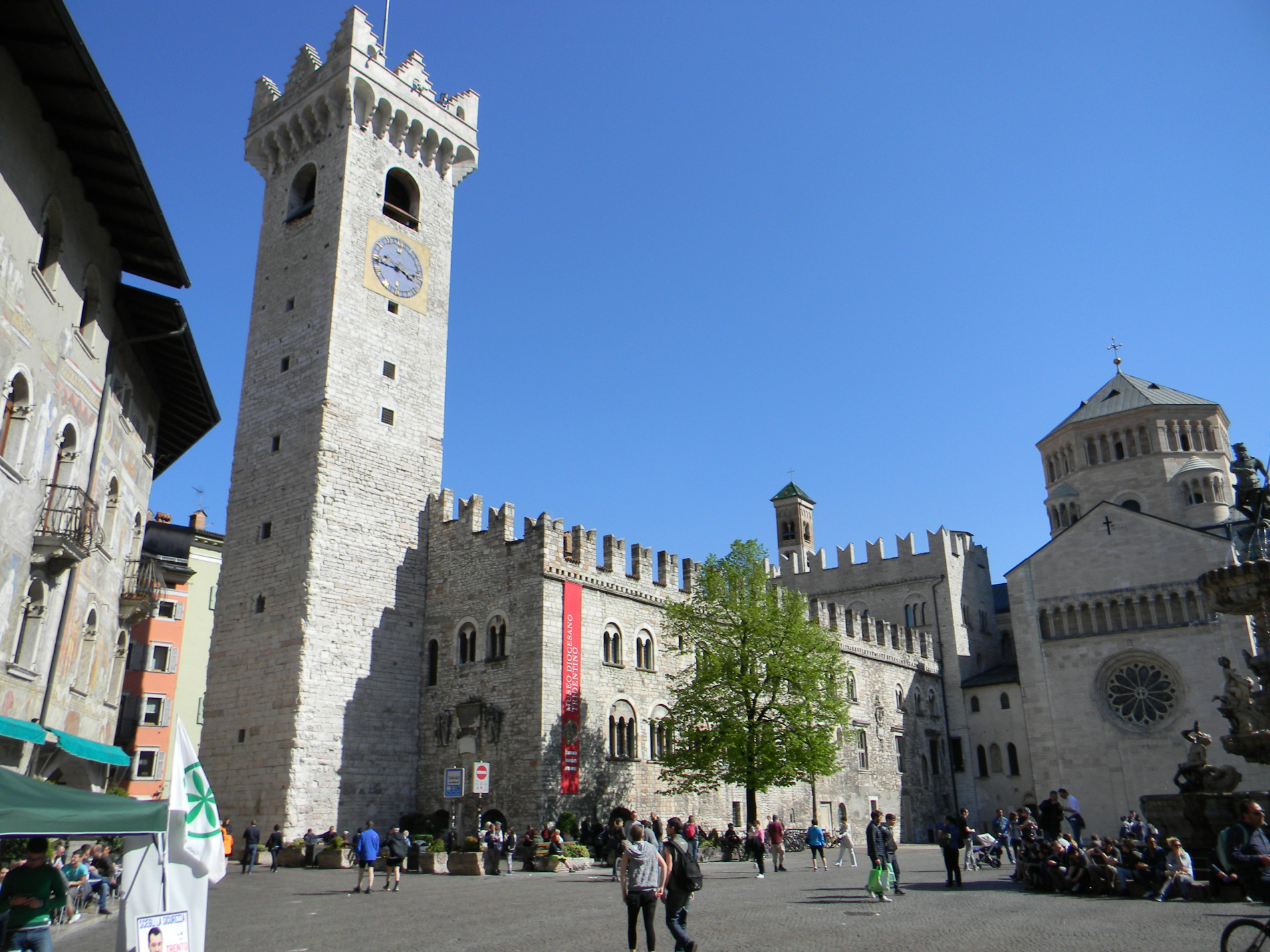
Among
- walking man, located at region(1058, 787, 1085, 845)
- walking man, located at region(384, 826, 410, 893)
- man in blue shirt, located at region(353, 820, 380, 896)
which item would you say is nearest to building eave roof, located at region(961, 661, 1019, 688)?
walking man, located at region(1058, 787, 1085, 845)

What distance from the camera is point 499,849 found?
23562 mm

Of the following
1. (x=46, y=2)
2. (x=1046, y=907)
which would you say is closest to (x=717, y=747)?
(x=1046, y=907)

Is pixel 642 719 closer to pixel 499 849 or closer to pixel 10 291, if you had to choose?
pixel 499 849

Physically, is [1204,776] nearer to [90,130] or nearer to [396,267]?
[90,130]

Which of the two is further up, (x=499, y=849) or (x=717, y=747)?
(x=717, y=747)

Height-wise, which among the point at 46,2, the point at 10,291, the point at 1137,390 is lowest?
the point at 10,291

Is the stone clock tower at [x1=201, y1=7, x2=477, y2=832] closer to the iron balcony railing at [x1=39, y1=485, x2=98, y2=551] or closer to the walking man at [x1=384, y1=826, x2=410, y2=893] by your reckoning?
the walking man at [x1=384, y1=826, x2=410, y2=893]

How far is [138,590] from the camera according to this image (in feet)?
69.6

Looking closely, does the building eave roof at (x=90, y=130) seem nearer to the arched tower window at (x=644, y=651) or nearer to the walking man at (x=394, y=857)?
the walking man at (x=394, y=857)

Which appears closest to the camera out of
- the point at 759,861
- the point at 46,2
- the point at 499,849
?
the point at 46,2

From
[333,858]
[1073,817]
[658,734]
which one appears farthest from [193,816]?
[658,734]

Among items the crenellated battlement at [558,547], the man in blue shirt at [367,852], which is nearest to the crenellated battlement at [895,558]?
the crenellated battlement at [558,547]

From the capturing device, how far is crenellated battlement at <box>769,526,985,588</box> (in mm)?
49906

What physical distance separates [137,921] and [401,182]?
1329 inches
